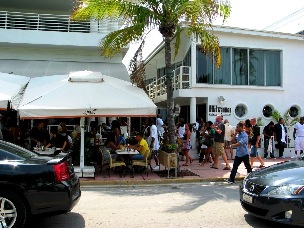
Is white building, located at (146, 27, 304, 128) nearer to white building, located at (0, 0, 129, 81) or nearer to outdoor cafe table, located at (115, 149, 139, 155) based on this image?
white building, located at (0, 0, 129, 81)

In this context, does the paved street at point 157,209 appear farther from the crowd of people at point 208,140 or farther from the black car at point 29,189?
the crowd of people at point 208,140

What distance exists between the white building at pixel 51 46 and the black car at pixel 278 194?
37.4 feet

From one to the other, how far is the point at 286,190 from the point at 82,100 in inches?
269

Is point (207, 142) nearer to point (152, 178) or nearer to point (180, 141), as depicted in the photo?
point (180, 141)

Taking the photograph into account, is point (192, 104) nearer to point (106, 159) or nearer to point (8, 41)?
point (106, 159)

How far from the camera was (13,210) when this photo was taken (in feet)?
18.0

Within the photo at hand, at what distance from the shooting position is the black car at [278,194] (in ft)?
18.0

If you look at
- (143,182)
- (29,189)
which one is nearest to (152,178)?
(143,182)

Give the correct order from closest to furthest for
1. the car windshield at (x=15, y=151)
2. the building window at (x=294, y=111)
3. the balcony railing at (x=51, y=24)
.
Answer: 1. the car windshield at (x=15, y=151)
2. the balcony railing at (x=51, y=24)
3. the building window at (x=294, y=111)

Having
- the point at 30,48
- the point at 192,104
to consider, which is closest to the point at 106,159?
the point at 192,104

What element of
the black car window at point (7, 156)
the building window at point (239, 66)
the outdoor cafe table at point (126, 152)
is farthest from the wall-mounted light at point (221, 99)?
the black car window at point (7, 156)

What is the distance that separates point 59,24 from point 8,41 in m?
2.64

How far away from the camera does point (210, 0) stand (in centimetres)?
1162

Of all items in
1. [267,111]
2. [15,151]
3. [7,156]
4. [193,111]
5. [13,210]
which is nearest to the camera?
[13,210]
